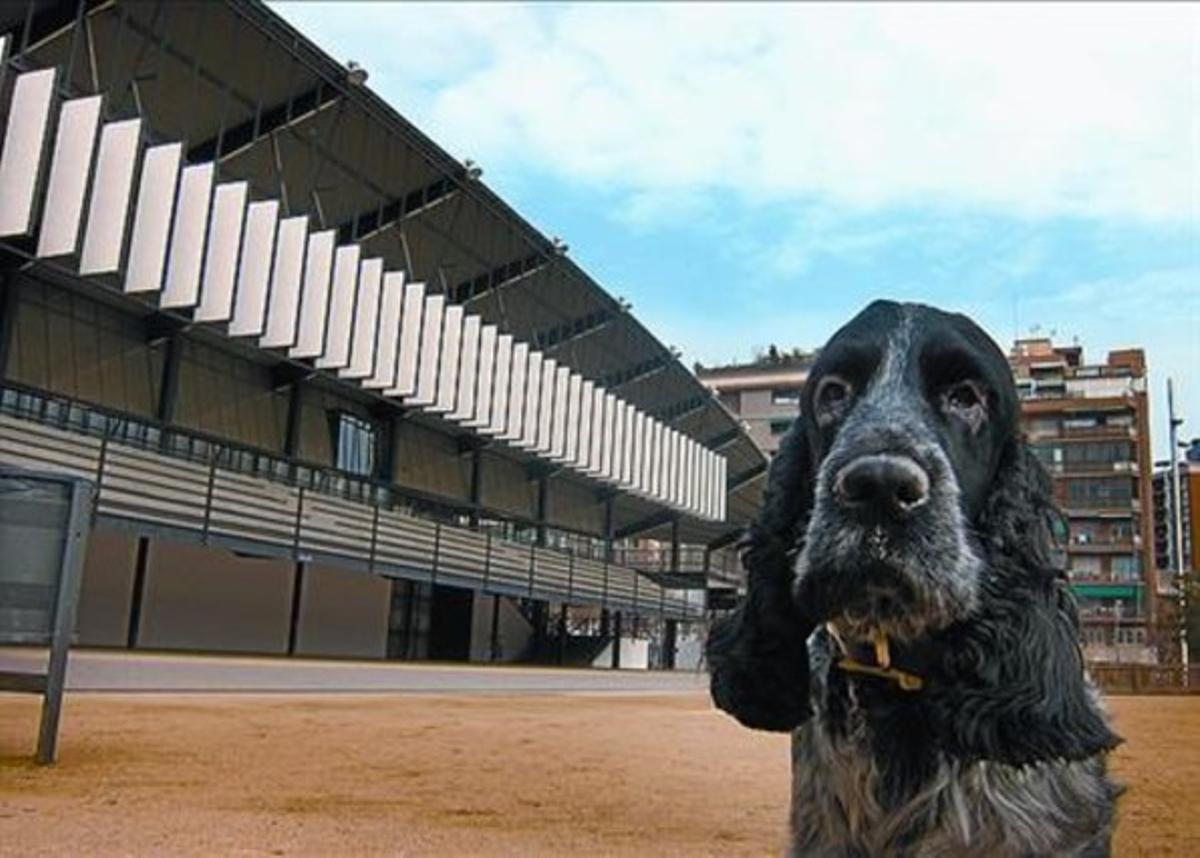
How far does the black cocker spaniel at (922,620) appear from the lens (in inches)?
82.0

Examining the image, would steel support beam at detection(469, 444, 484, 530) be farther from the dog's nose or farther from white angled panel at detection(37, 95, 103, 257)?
the dog's nose

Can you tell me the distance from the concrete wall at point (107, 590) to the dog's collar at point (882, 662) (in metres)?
27.6

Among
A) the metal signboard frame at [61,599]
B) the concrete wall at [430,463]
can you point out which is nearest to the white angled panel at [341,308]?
the concrete wall at [430,463]


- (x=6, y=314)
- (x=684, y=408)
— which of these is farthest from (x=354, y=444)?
(x=684, y=408)

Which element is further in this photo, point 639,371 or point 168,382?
point 639,371

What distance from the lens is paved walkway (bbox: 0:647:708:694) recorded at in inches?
726

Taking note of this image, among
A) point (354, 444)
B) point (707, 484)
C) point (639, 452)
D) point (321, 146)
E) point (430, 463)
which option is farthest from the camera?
point (707, 484)

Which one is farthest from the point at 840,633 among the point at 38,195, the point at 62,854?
the point at 38,195

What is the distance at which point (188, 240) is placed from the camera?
25.4 m

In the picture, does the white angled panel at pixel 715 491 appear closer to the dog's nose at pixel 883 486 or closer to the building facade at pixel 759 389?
the building facade at pixel 759 389

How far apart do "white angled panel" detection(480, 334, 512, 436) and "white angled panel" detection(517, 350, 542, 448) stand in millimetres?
1256

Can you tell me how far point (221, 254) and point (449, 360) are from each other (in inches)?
406

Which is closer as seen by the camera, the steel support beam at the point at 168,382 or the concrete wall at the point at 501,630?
the steel support beam at the point at 168,382

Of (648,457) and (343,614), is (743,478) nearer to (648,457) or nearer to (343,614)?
(648,457)
